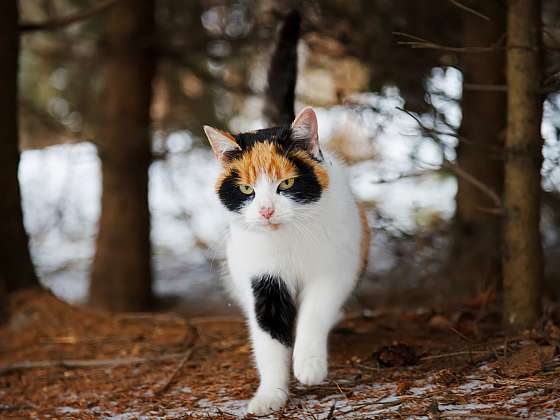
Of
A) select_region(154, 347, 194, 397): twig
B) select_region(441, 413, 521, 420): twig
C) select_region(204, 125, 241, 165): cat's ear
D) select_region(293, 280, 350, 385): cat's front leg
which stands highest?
select_region(204, 125, 241, 165): cat's ear

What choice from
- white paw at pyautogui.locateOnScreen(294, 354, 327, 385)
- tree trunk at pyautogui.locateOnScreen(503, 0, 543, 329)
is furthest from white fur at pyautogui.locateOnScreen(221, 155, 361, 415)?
tree trunk at pyautogui.locateOnScreen(503, 0, 543, 329)

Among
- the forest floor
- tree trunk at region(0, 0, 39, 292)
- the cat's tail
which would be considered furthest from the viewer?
tree trunk at region(0, 0, 39, 292)

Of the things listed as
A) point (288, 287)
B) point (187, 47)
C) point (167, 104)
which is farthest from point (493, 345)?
point (167, 104)

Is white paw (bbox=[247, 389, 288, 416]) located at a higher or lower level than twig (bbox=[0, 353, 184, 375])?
higher

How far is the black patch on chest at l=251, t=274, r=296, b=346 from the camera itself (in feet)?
8.32

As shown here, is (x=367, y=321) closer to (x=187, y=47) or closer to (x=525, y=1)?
(x=525, y=1)

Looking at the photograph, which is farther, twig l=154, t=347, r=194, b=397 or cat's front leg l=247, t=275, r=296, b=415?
twig l=154, t=347, r=194, b=397

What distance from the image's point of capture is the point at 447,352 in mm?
2686

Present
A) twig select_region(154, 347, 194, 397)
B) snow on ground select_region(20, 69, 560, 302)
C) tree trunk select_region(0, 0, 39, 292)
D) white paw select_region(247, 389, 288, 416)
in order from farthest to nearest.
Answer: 1. snow on ground select_region(20, 69, 560, 302)
2. tree trunk select_region(0, 0, 39, 292)
3. twig select_region(154, 347, 194, 397)
4. white paw select_region(247, 389, 288, 416)

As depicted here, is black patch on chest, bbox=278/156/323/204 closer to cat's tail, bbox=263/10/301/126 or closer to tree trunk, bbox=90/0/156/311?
cat's tail, bbox=263/10/301/126

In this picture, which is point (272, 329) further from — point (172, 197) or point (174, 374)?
point (172, 197)

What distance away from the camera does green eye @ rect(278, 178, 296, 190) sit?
238 centimetres

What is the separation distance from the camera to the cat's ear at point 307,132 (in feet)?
7.94

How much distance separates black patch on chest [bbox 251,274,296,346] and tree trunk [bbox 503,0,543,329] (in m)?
1.02
